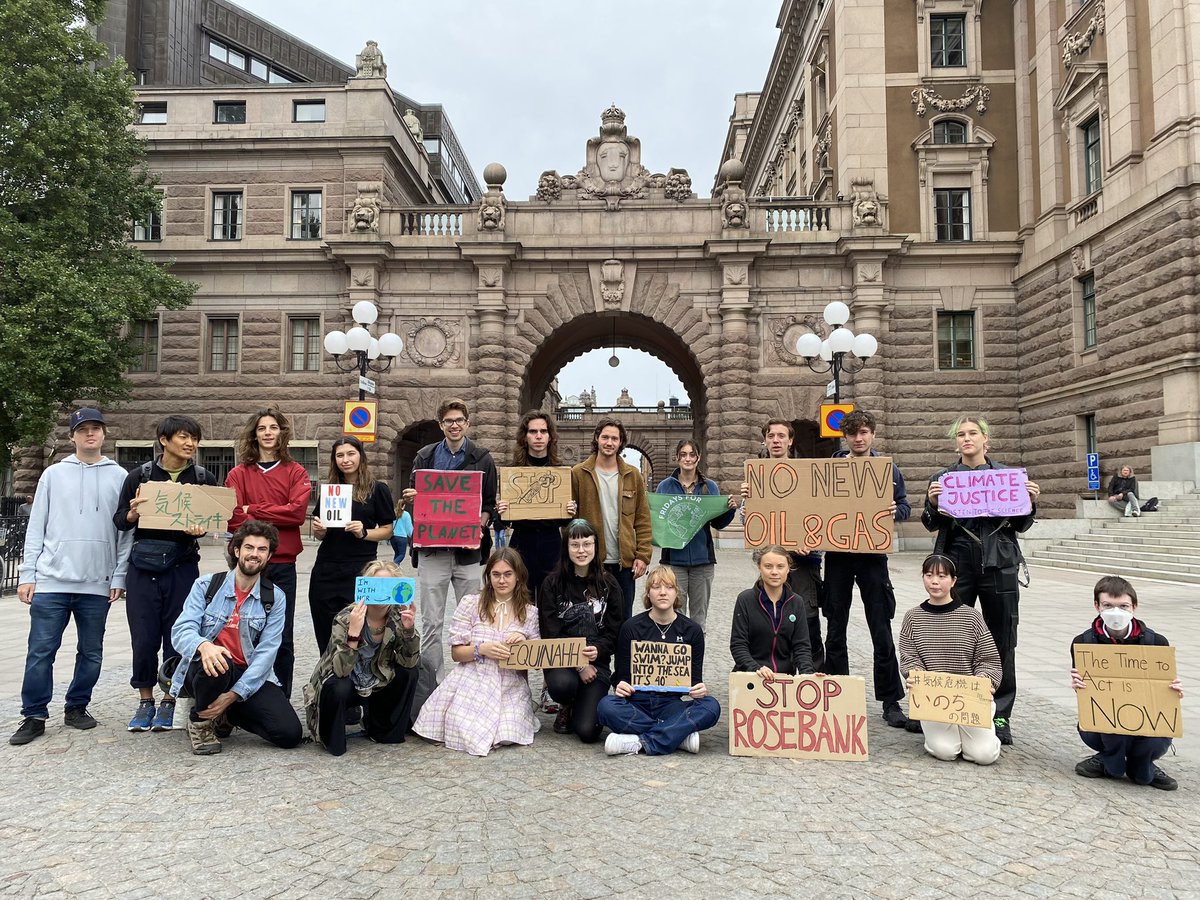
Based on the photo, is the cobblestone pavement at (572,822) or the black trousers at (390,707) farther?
the black trousers at (390,707)

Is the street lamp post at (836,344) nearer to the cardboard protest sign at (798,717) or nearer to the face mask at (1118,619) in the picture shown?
the face mask at (1118,619)

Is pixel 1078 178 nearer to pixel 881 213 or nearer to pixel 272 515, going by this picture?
pixel 881 213

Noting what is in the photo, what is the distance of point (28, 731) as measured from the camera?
5.51m

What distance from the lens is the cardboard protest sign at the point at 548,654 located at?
5.57 m

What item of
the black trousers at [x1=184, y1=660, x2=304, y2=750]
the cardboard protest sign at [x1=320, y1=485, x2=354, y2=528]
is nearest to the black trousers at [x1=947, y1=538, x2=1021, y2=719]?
the cardboard protest sign at [x1=320, y1=485, x2=354, y2=528]

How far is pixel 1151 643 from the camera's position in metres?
4.79

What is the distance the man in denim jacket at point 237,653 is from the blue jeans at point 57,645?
829mm

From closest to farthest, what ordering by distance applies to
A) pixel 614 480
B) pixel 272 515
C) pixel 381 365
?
pixel 272 515, pixel 614 480, pixel 381 365

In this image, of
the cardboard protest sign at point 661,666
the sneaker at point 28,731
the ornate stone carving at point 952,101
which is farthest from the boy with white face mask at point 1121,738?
the ornate stone carving at point 952,101

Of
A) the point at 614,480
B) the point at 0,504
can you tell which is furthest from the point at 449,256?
the point at 614,480

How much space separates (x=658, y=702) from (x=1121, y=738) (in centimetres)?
282

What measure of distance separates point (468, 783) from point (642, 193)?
72.7ft

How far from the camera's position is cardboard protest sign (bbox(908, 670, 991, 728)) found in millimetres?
5020

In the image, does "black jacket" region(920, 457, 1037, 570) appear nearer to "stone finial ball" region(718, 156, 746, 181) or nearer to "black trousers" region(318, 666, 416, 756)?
"black trousers" region(318, 666, 416, 756)
